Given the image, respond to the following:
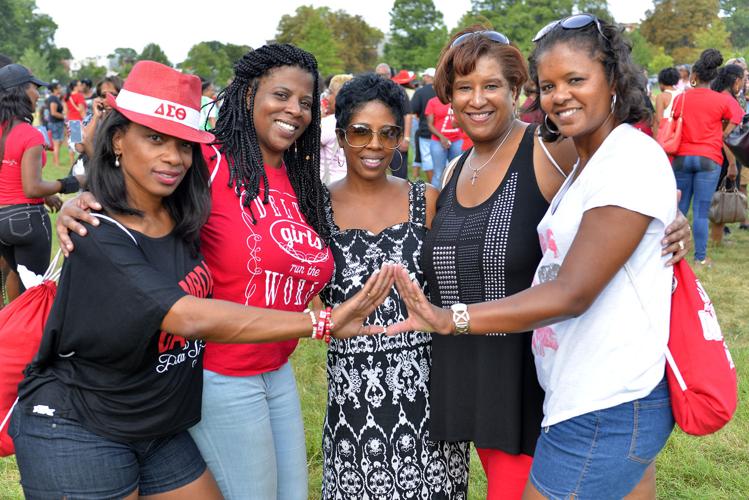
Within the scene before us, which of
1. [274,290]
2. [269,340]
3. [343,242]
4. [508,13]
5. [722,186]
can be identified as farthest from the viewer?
[508,13]

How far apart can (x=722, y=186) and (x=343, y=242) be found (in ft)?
25.9

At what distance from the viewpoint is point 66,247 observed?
2176 mm

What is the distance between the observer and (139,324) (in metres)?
2.14

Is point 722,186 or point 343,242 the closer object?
point 343,242

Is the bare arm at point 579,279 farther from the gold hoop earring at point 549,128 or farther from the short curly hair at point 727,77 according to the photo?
the short curly hair at point 727,77

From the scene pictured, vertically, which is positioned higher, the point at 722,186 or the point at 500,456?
the point at 722,186

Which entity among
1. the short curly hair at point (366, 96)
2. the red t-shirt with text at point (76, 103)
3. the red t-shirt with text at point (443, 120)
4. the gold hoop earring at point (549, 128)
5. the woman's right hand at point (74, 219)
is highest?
the red t-shirt with text at point (76, 103)

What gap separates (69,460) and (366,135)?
5.77ft

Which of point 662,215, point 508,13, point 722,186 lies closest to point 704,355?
point 662,215

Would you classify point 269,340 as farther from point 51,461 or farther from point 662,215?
point 662,215

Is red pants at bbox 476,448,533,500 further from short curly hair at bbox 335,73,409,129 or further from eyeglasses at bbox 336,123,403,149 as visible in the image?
short curly hair at bbox 335,73,409,129

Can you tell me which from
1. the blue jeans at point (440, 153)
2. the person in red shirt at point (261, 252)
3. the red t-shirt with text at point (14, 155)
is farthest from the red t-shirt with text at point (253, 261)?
the blue jeans at point (440, 153)

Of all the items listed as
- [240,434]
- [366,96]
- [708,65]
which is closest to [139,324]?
[240,434]

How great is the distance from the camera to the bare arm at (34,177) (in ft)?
18.1
